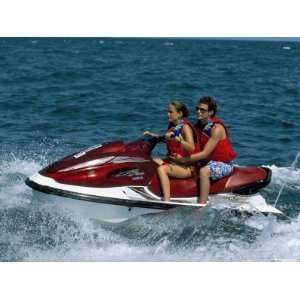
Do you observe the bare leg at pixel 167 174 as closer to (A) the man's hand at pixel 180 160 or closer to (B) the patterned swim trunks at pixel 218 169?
(A) the man's hand at pixel 180 160

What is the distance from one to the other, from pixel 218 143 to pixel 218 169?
1.02 ft

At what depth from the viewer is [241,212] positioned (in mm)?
6227

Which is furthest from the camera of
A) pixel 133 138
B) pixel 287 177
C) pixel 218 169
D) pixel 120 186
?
pixel 133 138

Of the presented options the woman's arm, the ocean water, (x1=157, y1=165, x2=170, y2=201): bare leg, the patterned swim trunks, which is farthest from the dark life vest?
the ocean water

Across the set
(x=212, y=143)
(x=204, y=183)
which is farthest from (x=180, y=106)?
(x=204, y=183)

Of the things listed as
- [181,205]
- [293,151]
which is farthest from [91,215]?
[293,151]

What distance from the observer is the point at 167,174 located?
6.16 metres

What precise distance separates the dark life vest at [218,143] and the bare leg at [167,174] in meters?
0.35

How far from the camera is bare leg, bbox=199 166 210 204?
6125 millimetres

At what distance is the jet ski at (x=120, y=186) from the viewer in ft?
19.7

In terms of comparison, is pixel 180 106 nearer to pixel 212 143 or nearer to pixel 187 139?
pixel 187 139

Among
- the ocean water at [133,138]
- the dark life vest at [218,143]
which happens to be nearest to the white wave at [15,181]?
the ocean water at [133,138]

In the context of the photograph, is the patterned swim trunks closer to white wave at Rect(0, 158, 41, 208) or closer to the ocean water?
the ocean water

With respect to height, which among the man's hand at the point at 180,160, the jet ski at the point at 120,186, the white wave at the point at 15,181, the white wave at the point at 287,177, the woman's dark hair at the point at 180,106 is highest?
the woman's dark hair at the point at 180,106
